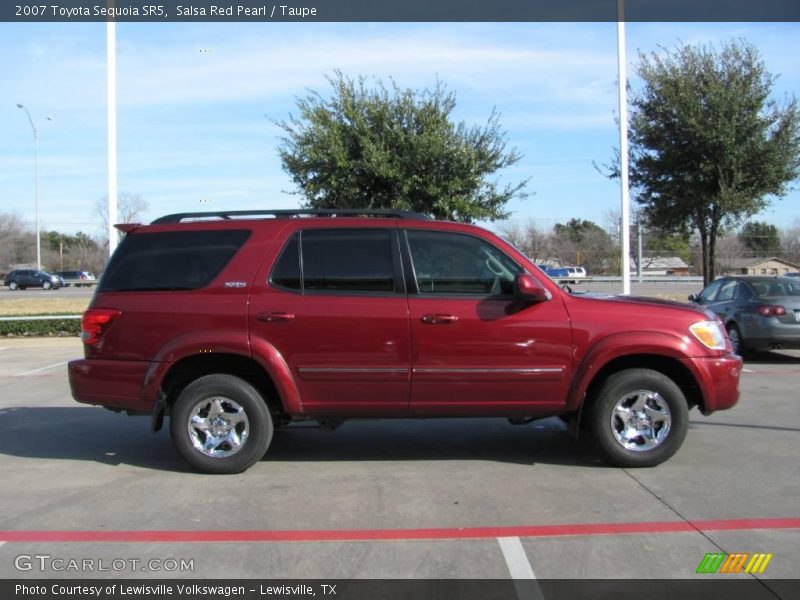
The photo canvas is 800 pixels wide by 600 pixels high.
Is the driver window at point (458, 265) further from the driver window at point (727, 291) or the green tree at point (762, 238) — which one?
the green tree at point (762, 238)

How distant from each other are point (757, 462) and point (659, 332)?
1.47 m

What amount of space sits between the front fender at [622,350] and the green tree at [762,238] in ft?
236

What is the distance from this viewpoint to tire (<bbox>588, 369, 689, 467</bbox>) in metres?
5.55

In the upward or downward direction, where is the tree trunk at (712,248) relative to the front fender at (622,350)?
upward

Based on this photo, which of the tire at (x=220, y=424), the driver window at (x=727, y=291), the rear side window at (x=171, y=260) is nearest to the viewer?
the tire at (x=220, y=424)

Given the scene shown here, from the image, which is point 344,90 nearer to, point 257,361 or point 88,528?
point 257,361

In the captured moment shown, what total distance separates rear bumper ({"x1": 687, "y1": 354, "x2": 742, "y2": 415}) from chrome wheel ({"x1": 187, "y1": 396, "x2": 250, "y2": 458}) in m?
Result: 3.66

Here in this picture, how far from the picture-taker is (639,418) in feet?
18.4

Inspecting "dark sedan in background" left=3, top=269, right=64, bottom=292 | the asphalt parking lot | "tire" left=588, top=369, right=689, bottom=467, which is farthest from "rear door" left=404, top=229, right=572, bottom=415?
"dark sedan in background" left=3, top=269, right=64, bottom=292

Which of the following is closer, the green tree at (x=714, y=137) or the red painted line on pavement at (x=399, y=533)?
the red painted line on pavement at (x=399, y=533)

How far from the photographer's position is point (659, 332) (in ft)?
18.1

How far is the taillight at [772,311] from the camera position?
1107 cm

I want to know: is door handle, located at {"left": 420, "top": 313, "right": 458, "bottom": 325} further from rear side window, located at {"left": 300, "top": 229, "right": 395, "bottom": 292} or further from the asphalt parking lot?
the asphalt parking lot

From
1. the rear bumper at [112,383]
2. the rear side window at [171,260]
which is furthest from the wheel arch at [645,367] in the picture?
the rear bumper at [112,383]
